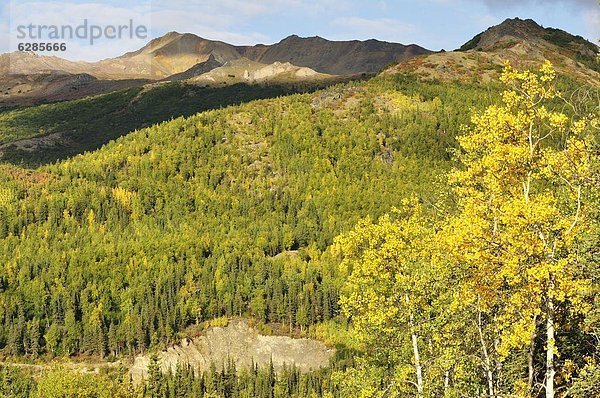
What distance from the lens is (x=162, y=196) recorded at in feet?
622

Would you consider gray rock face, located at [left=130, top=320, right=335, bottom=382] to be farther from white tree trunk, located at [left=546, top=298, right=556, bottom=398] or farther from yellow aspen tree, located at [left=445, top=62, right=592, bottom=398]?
white tree trunk, located at [left=546, top=298, right=556, bottom=398]

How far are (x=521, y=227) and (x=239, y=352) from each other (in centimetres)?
11870

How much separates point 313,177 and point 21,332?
92.0m

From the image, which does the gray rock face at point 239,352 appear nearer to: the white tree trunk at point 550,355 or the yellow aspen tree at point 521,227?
the yellow aspen tree at point 521,227

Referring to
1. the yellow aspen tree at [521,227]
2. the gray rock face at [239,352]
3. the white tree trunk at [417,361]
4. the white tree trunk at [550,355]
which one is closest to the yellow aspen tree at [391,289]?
the white tree trunk at [417,361]

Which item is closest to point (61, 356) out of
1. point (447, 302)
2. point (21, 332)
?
point (21, 332)

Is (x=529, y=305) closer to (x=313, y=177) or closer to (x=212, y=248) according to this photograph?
(x=212, y=248)

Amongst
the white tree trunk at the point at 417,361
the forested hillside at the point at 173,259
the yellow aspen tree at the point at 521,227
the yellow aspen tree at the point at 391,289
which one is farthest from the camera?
the forested hillside at the point at 173,259

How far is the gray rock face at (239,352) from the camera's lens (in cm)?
13125

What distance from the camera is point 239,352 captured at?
446 feet

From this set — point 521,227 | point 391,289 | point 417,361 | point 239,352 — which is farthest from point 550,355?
point 239,352

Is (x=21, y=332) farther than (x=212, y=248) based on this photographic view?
No

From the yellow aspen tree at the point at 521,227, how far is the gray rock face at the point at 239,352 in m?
107

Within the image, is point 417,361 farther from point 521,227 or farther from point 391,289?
point 521,227
